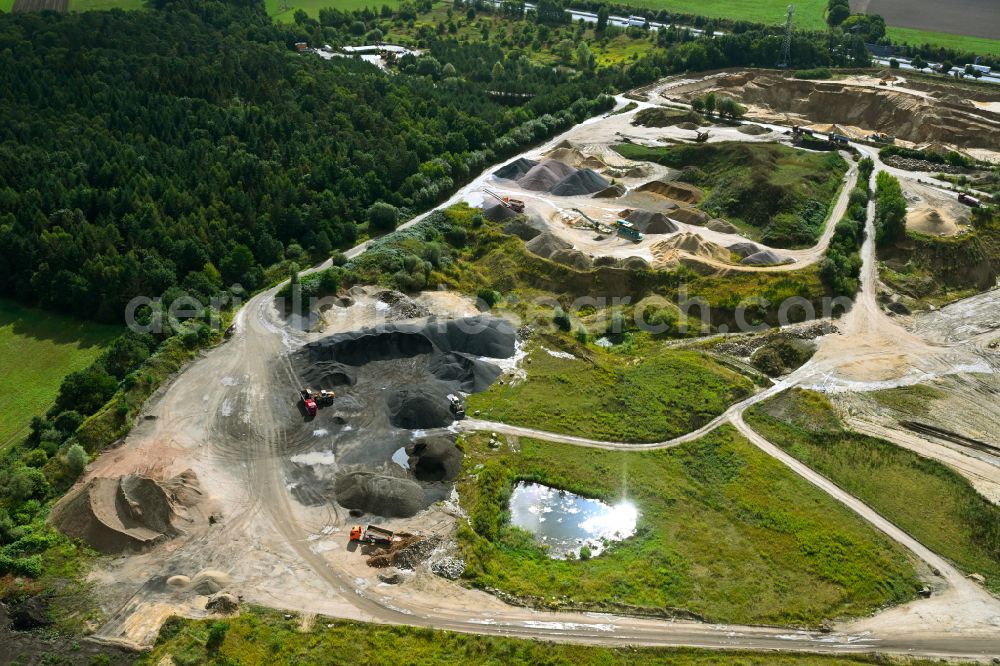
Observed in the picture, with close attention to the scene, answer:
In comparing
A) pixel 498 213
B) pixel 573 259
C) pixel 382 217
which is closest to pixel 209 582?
pixel 573 259

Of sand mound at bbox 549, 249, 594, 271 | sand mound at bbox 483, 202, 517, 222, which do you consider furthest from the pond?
sand mound at bbox 483, 202, 517, 222

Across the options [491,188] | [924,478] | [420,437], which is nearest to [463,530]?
[420,437]

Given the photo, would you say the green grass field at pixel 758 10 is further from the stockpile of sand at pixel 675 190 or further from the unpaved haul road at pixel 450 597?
the unpaved haul road at pixel 450 597

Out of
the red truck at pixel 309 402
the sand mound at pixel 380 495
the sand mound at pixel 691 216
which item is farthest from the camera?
the sand mound at pixel 691 216

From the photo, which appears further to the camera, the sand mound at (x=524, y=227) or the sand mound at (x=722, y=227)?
the sand mound at (x=722, y=227)

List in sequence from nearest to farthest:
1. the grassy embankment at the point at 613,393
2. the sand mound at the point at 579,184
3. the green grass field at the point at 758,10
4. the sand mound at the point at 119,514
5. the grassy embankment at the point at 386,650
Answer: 1. the grassy embankment at the point at 386,650
2. the sand mound at the point at 119,514
3. the grassy embankment at the point at 613,393
4. the sand mound at the point at 579,184
5. the green grass field at the point at 758,10

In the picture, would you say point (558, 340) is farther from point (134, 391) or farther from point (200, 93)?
point (200, 93)

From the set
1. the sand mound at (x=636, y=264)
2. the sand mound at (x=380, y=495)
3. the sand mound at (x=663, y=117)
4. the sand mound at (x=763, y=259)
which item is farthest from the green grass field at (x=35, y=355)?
the sand mound at (x=663, y=117)
